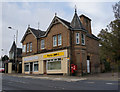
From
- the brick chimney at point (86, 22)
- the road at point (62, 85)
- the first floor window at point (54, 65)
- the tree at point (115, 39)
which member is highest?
the brick chimney at point (86, 22)

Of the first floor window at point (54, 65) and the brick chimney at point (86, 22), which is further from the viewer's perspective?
the brick chimney at point (86, 22)

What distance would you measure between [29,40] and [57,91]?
24310 millimetres

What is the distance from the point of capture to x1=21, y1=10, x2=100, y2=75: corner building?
950 inches

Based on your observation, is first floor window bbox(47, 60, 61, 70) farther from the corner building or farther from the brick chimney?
the brick chimney

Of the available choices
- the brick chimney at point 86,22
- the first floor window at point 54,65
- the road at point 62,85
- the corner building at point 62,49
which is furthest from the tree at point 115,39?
the brick chimney at point 86,22

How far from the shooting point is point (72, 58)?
24266 millimetres

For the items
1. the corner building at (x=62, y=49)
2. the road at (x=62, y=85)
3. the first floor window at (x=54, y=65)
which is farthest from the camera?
the first floor window at (x=54, y=65)

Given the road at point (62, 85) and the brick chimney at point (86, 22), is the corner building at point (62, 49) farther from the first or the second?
the road at point (62, 85)

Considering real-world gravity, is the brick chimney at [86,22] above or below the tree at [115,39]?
above

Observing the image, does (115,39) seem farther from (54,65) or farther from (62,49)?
(54,65)

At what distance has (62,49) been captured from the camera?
24.9 m

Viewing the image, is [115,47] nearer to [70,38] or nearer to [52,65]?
[70,38]

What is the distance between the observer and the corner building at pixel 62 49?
24141 millimetres

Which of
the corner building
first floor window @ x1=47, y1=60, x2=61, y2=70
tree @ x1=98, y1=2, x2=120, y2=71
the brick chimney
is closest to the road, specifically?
tree @ x1=98, y1=2, x2=120, y2=71
